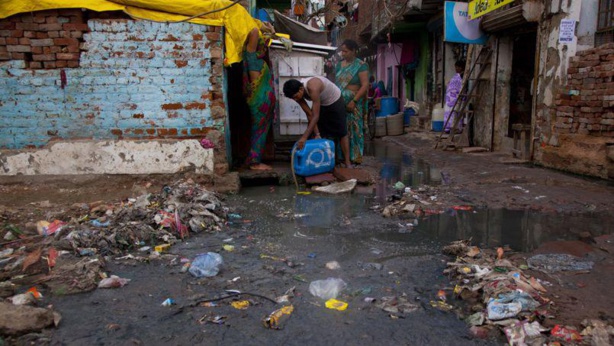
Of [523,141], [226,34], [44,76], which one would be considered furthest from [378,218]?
[523,141]

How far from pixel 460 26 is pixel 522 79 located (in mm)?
1766

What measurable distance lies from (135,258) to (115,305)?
810mm

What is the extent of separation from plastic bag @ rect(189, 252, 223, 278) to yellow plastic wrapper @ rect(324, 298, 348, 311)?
930 millimetres

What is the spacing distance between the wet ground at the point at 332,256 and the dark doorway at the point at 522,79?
10.9ft

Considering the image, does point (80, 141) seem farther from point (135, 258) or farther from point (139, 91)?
point (135, 258)

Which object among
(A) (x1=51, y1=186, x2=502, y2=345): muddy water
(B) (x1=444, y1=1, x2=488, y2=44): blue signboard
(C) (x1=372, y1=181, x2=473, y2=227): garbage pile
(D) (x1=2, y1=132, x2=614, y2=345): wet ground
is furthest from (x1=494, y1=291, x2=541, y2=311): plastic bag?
(B) (x1=444, y1=1, x2=488, y2=44): blue signboard

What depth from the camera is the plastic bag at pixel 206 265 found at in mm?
3254

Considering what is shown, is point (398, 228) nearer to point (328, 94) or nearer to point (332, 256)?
point (332, 256)

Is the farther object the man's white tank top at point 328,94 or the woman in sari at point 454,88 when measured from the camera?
the woman in sari at point 454,88

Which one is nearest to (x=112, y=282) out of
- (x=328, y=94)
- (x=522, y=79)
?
(x=328, y=94)

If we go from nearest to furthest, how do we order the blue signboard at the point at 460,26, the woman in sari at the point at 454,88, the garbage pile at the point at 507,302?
1. the garbage pile at the point at 507,302
2. the blue signboard at the point at 460,26
3. the woman in sari at the point at 454,88

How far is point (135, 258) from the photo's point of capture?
3592 millimetres

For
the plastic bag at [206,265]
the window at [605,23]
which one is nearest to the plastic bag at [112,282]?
the plastic bag at [206,265]

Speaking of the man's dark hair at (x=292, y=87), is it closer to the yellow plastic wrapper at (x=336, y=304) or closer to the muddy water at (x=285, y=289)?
the muddy water at (x=285, y=289)
